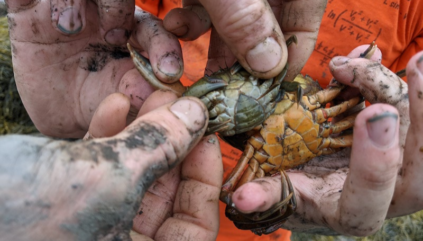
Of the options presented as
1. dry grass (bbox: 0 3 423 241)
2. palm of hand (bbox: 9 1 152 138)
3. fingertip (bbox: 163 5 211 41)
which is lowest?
dry grass (bbox: 0 3 423 241)

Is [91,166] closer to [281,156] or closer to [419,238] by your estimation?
[281,156]

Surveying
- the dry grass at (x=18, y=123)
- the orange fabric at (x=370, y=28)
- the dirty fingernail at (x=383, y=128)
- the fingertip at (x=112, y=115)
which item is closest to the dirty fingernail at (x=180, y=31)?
the fingertip at (x=112, y=115)

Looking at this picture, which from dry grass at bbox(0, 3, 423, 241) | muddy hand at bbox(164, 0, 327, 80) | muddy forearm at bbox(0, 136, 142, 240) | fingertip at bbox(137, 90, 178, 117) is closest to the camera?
muddy forearm at bbox(0, 136, 142, 240)

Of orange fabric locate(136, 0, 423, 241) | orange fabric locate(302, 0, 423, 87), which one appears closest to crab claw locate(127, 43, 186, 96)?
orange fabric locate(136, 0, 423, 241)

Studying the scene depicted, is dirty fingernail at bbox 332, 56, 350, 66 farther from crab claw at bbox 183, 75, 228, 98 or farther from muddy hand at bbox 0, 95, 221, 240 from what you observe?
muddy hand at bbox 0, 95, 221, 240

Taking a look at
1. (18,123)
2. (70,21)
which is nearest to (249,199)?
(70,21)
